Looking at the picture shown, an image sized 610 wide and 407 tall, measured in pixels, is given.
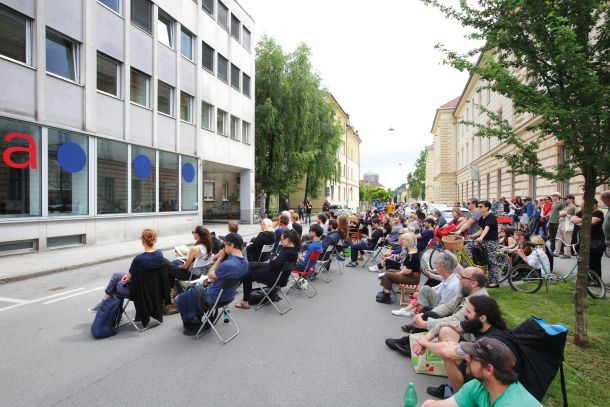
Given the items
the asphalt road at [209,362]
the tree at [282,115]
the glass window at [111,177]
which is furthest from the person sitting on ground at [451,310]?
the tree at [282,115]

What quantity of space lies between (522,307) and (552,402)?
11.1 ft

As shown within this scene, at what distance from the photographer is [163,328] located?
5469 millimetres

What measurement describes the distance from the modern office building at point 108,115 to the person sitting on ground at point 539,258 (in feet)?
44.7

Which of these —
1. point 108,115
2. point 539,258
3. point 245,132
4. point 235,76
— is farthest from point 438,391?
point 245,132

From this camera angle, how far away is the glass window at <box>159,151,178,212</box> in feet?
60.8

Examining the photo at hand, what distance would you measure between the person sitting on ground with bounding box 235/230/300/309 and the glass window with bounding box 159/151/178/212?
1315 centimetres

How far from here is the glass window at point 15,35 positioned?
11.5 metres

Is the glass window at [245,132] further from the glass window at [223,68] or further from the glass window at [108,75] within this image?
the glass window at [108,75]

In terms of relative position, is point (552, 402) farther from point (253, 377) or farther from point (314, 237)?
point (314, 237)

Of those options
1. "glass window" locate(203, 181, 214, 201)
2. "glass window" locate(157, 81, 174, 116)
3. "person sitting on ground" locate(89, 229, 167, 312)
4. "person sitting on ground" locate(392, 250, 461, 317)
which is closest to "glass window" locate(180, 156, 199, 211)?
"glass window" locate(157, 81, 174, 116)

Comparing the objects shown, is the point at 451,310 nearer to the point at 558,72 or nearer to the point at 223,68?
the point at 558,72

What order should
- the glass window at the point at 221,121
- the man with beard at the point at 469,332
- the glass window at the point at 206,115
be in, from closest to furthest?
the man with beard at the point at 469,332
the glass window at the point at 206,115
the glass window at the point at 221,121

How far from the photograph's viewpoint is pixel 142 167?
1714 cm

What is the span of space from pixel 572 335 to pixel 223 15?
25.5m
